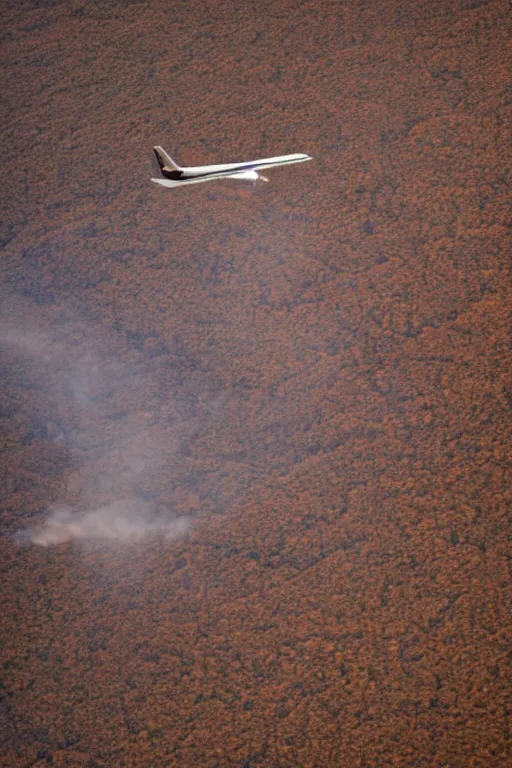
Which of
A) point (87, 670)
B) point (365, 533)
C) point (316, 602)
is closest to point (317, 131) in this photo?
point (365, 533)

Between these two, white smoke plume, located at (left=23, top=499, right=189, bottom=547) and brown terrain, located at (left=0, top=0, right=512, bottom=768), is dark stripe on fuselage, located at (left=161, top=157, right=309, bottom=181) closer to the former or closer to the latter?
brown terrain, located at (left=0, top=0, right=512, bottom=768)

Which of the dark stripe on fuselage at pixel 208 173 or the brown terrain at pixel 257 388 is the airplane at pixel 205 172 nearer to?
the dark stripe on fuselage at pixel 208 173

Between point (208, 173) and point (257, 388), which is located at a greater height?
point (208, 173)

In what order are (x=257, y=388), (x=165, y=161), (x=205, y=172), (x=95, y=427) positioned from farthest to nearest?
(x=205, y=172), (x=165, y=161), (x=257, y=388), (x=95, y=427)

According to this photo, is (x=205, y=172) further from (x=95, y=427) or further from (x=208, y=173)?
(x=95, y=427)

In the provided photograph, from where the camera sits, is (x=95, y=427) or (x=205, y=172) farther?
(x=205, y=172)

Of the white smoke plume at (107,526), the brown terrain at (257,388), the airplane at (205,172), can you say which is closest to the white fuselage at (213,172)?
the airplane at (205,172)

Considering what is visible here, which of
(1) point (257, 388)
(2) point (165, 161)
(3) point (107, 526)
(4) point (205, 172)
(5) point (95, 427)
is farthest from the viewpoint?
(4) point (205, 172)

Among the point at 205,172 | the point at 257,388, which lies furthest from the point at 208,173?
the point at 257,388

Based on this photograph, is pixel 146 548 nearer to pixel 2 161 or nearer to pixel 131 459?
pixel 131 459
